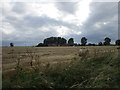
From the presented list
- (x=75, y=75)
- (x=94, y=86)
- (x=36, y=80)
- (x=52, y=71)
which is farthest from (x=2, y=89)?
(x=94, y=86)

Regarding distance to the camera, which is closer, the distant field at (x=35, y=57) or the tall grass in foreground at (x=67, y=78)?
the tall grass in foreground at (x=67, y=78)

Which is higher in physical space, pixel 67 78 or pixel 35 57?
pixel 35 57

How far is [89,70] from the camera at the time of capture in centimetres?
571

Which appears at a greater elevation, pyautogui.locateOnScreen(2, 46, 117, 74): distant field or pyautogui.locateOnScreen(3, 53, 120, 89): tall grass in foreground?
pyautogui.locateOnScreen(2, 46, 117, 74): distant field

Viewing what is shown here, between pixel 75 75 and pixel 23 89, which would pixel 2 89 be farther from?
pixel 75 75

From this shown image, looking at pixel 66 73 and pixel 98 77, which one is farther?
pixel 66 73

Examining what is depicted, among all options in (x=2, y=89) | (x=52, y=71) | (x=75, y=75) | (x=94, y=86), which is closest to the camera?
(x=94, y=86)

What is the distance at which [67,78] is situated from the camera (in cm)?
529

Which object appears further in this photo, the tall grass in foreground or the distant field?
the distant field

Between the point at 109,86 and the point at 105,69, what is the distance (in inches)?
45.0

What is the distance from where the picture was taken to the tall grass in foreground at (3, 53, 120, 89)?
4.83m

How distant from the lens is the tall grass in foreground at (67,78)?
15.8 ft

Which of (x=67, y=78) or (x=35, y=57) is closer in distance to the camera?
(x=67, y=78)

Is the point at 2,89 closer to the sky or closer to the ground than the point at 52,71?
closer to the ground
